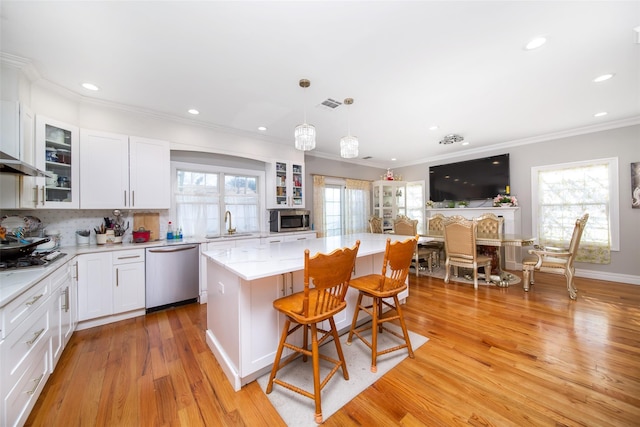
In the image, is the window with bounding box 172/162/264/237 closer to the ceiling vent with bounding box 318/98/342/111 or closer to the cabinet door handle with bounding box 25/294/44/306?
the ceiling vent with bounding box 318/98/342/111

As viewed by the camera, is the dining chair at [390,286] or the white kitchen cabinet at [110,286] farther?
the white kitchen cabinet at [110,286]

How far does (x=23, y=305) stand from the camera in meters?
1.38

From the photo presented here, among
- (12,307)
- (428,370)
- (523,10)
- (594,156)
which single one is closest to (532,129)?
(594,156)

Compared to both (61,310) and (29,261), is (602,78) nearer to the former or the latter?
(29,261)

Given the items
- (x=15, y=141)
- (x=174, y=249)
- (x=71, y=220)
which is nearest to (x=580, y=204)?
(x=174, y=249)

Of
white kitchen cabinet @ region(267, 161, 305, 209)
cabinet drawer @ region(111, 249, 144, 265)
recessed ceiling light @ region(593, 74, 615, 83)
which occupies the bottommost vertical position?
cabinet drawer @ region(111, 249, 144, 265)

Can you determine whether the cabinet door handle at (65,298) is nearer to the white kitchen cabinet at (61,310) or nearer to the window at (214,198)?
the white kitchen cabinet at (61,310)

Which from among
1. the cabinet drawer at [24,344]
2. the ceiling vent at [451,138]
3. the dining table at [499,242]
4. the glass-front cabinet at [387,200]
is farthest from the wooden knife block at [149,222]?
the ceiling vent at [451,138]

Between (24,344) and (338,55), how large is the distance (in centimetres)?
300

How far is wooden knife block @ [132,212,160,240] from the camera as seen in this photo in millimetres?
3282

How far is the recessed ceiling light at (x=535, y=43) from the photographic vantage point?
1.91 m

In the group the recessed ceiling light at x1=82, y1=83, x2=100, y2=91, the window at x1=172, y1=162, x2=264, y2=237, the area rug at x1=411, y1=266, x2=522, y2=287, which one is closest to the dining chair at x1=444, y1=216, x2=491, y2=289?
the area rug at x1=411, y1=266, x2=522, y2=287

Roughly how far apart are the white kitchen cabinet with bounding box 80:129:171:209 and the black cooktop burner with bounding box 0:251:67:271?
95 centimetres

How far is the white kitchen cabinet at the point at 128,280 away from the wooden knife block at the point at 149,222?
572 millimetres
